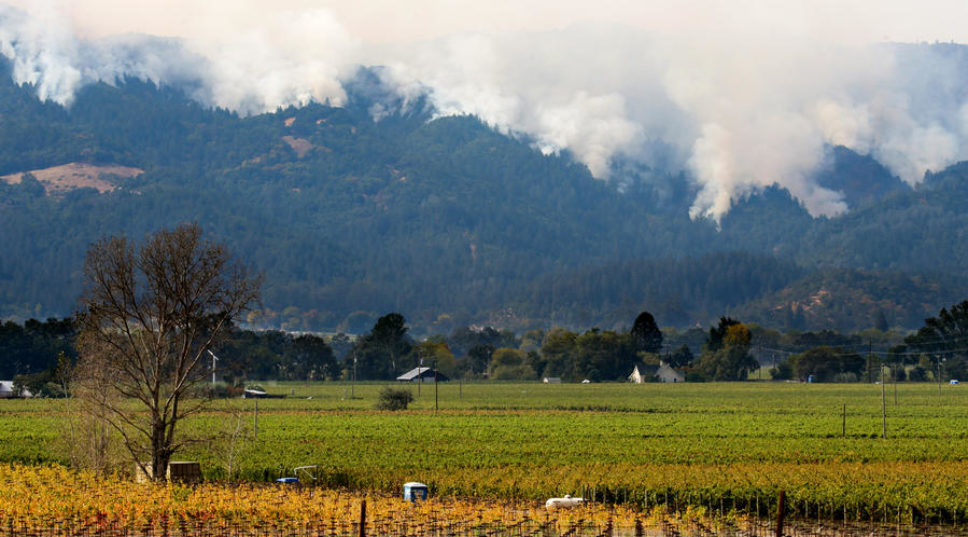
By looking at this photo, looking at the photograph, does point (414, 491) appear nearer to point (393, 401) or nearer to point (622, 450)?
point (622, 450)

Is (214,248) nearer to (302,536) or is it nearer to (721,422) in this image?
(302,536)

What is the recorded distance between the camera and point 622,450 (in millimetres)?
72000

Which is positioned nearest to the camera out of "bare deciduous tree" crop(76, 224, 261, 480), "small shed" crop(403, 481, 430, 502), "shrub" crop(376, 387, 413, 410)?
"small shed" crop(403, 481, 430, 502)

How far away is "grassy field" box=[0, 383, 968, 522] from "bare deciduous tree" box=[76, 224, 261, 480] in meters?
2.91

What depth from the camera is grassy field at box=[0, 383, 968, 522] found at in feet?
166

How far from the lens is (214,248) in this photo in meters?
55.6

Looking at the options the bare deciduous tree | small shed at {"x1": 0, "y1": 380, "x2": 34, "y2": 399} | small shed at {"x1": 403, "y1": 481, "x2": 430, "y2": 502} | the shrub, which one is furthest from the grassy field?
small shed at {"x1": 0, "y1": 380, "x2": 34, "y2": 399}

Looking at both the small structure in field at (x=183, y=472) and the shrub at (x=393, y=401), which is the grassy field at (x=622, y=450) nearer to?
the small structure in field at (x=183, y=472)

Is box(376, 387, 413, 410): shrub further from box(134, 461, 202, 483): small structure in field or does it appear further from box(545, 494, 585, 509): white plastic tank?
box(545, 494, 585, 509): white plastic tank

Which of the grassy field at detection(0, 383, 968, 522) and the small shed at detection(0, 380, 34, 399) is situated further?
the small shed at detection(0, 380, 34, 399)

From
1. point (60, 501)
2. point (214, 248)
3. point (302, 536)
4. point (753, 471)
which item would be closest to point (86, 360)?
point (214, 248)

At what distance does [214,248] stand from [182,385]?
633 cm

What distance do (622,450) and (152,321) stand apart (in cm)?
2924

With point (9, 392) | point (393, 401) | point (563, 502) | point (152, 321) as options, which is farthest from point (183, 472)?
point (9, 392)
